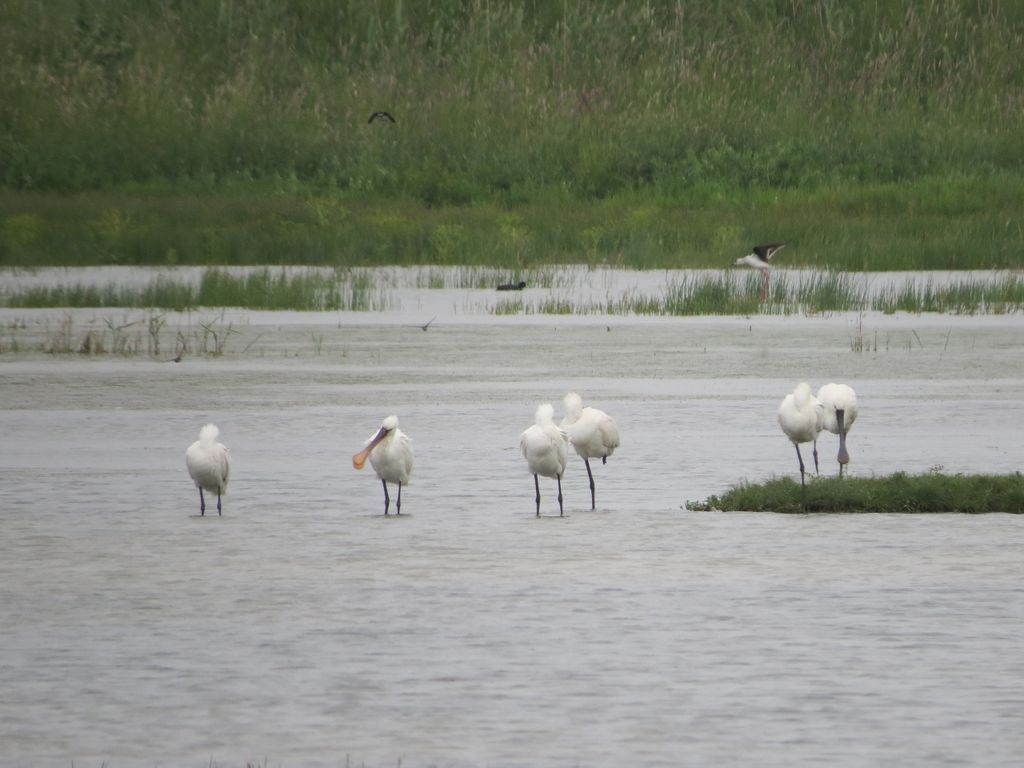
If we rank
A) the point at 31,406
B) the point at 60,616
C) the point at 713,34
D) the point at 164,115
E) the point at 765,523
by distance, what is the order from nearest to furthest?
the point at 60,616
the point at 765,523
the point at 31,406
the point at 164,115
the point at 713,34

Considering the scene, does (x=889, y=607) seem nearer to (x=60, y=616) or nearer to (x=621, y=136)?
(x=60, y=616)

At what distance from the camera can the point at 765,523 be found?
10984 millimetres

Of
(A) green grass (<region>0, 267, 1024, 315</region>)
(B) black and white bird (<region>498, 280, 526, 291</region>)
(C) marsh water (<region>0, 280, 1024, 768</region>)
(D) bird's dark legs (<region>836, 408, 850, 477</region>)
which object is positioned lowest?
(C) marsh water (<region>0, 280, 1024, 768</region>)

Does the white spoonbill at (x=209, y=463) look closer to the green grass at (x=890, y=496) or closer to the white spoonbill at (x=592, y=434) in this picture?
the white spoonbill at (x=592, y=434)

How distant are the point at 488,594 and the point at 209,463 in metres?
2.55

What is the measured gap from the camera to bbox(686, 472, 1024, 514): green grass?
36.7 ft

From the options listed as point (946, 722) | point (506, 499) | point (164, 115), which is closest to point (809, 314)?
point (506, 499)

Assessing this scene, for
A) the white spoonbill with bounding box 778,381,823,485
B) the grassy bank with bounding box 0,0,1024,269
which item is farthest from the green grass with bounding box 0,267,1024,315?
the white spoonbill with bounding box 778,381,823,485

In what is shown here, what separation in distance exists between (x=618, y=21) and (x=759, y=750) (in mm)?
49295

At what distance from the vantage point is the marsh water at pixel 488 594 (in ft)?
22.2

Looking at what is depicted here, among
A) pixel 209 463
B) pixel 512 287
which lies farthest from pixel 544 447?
pixel 512 287

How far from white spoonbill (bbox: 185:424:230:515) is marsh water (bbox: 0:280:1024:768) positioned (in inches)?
8.5

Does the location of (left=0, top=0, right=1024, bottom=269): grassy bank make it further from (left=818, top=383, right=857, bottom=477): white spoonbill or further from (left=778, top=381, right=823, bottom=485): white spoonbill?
(left=778, top=381, right=823, bottom=485): white spoonbill

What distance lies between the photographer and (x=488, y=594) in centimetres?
910
